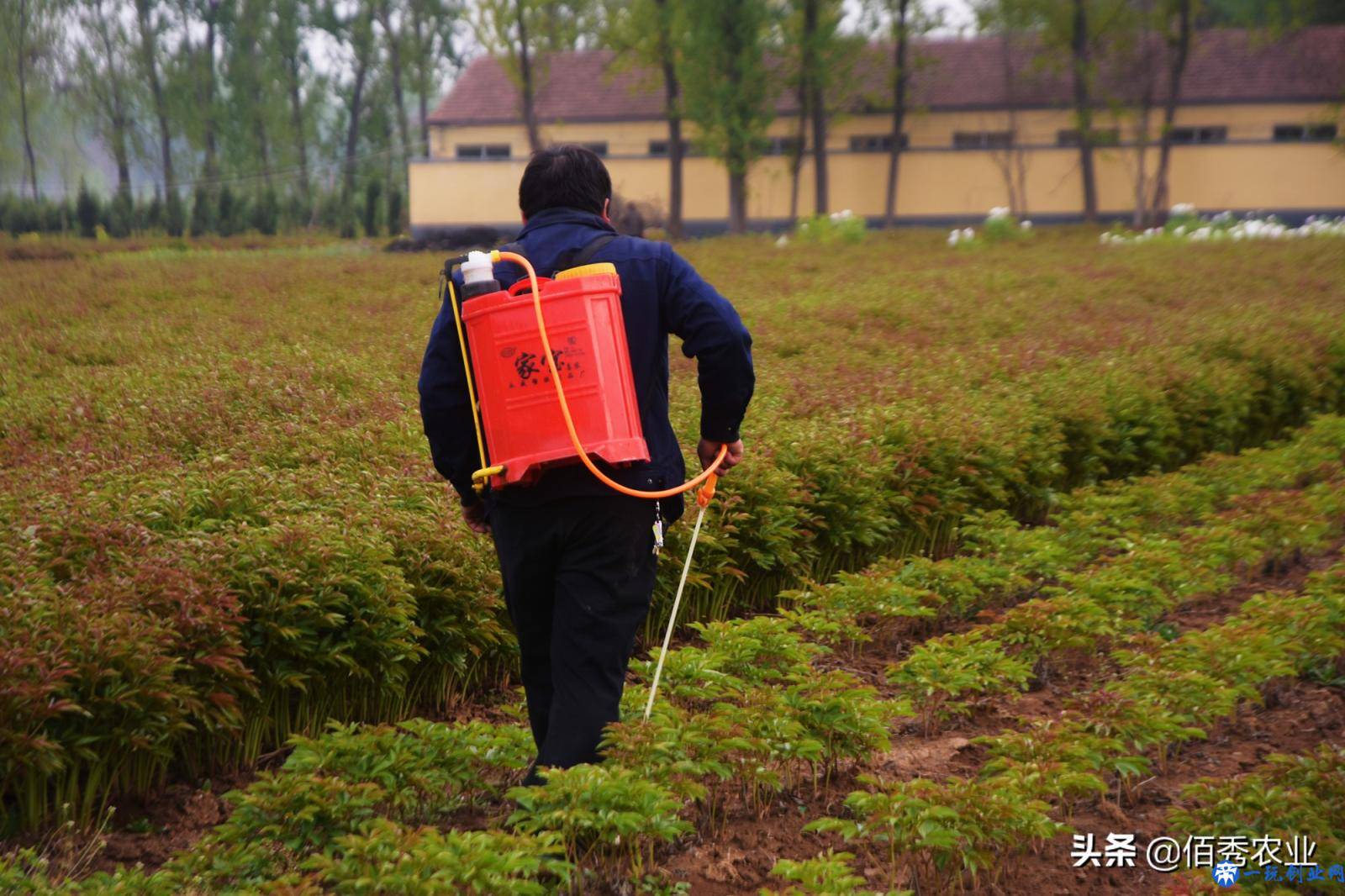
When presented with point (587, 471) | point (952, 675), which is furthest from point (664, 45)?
point (587, 471)

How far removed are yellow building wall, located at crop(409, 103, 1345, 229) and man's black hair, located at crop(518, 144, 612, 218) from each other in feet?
101

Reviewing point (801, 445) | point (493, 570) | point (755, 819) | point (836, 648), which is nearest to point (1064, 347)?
point (801, 445)

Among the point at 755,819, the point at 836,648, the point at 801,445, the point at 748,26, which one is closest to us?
the point at 755,819

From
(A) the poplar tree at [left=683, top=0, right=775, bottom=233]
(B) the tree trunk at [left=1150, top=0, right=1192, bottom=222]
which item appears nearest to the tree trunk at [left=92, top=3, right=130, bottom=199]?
(A) the poplar tree at [left=683, top=0, right=775, bottom=233]

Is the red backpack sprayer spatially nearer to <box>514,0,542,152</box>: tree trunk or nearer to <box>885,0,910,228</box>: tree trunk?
<box>514,0,542,152</box>: tree trunk

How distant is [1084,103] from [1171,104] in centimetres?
198

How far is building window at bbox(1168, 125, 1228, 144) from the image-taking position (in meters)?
34.4

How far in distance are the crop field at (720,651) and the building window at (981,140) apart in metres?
27.9

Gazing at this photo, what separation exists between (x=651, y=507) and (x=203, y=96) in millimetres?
41886

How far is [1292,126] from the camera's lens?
34.0m

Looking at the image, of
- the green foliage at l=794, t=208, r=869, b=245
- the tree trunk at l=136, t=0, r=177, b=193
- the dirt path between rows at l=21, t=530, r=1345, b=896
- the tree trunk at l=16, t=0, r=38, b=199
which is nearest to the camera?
the dirt path between rows at l=21, t=530, r=1345, b=896

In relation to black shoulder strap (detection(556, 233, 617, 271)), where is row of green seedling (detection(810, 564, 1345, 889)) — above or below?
below

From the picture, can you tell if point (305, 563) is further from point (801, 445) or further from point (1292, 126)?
point (1292, 126)

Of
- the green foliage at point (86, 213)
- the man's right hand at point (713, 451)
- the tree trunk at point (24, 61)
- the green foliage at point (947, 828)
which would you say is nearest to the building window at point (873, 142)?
the green foliage at point (86, 213)
